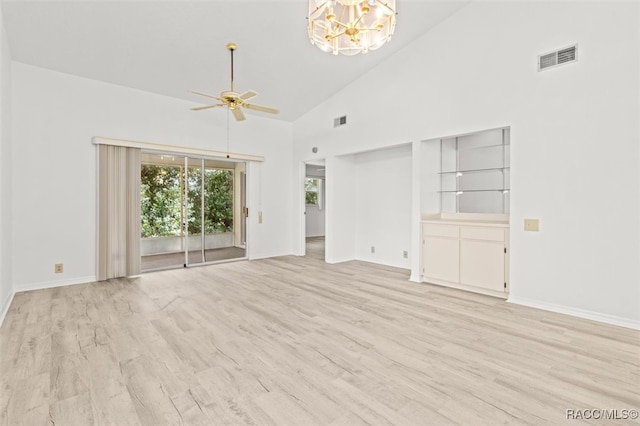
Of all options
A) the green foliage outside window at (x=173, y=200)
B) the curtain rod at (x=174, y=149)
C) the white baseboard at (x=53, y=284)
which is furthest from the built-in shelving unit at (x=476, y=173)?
the white baseboard at (x=53, y=284)

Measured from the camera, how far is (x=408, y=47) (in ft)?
16.3

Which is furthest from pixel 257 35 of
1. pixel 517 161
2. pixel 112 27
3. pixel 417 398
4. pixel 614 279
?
pixel 614 279

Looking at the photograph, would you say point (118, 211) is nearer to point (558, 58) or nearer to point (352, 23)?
point (352, 23)

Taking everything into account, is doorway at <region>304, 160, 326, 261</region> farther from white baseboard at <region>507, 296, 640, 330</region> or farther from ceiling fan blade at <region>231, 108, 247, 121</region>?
white baseboard at <region>507, 296, 640, 330</region>

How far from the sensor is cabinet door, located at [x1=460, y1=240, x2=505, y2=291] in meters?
4.01

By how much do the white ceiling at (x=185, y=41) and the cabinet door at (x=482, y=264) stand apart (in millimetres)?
3308

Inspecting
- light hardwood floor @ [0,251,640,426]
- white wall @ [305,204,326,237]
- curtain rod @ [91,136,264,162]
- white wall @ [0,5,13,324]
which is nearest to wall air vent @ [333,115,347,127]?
curtain rod @ [91,136,264,162]

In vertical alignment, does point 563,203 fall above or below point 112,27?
below

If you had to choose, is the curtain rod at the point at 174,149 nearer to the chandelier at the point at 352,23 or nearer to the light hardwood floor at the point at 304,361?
the light hardwood floor at the point at 304,361

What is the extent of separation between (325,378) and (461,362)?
1056 millimetres

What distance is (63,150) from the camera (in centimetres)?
464

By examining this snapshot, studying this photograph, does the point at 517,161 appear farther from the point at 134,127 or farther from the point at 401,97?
the point at 134,127

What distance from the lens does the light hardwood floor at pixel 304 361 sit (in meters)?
1.82

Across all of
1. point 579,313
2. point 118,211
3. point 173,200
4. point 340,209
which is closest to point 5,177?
point 118,211
